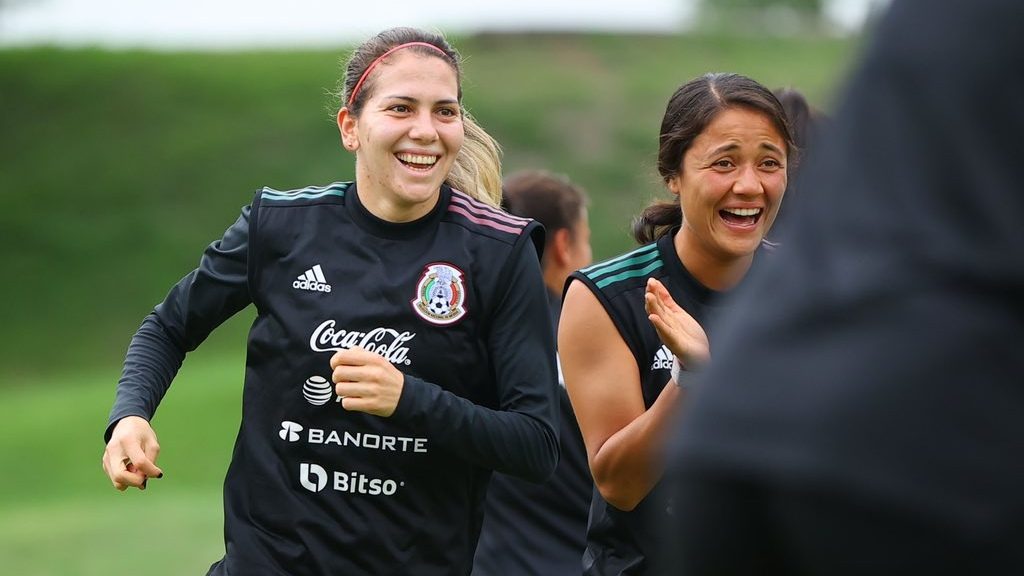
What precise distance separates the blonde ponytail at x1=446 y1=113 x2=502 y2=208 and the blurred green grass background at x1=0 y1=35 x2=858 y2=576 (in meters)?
10.6

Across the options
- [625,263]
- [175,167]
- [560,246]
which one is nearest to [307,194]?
[625,263]

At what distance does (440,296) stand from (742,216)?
2.83ft

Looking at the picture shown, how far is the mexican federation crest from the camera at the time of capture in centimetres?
402

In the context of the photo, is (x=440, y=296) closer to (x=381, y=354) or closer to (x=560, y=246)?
(x=381, y=354)

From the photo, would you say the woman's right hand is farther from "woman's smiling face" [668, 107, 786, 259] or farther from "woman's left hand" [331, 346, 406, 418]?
"woman's smiling face" [668, 107, 786, 259]

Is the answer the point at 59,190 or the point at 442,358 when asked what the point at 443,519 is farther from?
the point at 59,190

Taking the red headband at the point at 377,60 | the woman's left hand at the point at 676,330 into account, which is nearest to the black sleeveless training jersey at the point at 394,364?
the red headband at the point at 377,60

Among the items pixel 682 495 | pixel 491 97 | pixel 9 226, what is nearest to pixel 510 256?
pixel 682 495

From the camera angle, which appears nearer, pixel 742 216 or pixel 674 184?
pixel 742 216

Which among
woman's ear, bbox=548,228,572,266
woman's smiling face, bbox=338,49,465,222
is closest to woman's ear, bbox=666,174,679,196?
woman's smiling face, bbox=338,49,465,222

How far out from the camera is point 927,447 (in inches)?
52.0

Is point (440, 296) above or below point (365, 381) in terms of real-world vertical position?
above

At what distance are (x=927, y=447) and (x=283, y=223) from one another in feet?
9.97

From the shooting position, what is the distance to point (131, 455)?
12.5 feet
